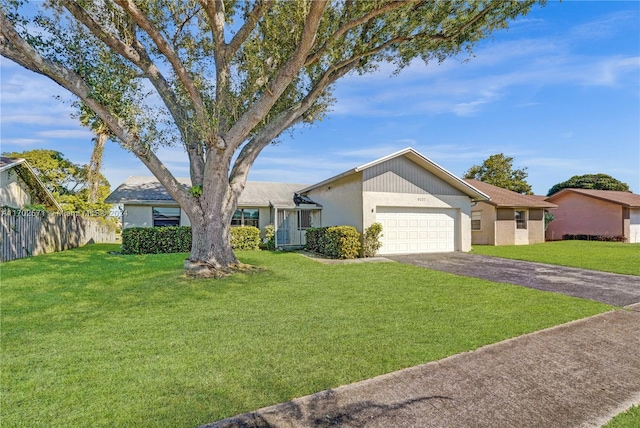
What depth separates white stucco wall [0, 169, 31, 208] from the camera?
47.5 feet

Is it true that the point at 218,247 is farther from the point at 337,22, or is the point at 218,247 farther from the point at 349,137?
the point at 349,137

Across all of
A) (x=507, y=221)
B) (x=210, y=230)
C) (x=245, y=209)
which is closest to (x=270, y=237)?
(x=245, y=209)

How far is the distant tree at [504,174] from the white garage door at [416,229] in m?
21.1

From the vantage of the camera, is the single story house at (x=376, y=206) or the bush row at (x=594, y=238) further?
the bush row at (x=594, y=238)

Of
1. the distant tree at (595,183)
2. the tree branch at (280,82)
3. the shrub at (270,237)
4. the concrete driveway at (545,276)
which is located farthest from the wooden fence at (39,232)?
the distant tree at (595,183)

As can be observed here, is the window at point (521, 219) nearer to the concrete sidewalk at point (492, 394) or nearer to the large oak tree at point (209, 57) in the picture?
the large oak tree at point (209, 57)

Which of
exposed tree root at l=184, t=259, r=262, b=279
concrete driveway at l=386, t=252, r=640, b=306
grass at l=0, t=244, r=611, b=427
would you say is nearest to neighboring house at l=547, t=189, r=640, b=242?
concrete driveway at l=386, t=252, r=640, b=306

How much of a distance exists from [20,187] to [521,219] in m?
29.5

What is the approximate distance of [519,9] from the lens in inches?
383

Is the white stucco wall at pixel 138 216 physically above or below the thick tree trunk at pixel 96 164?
below

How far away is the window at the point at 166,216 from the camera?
1786 centimetres

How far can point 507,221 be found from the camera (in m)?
21.0

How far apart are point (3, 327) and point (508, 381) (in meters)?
7.09

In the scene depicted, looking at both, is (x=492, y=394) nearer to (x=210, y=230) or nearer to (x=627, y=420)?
(x=627, y=420)
